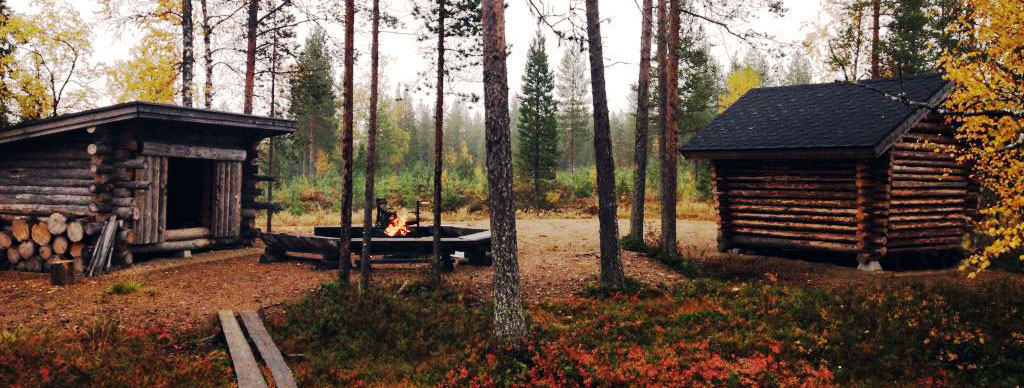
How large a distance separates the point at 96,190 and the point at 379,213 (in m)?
6.08

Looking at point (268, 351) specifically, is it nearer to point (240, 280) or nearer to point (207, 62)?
point (240, 280)

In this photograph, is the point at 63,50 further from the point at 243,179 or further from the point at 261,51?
the point at 243,179

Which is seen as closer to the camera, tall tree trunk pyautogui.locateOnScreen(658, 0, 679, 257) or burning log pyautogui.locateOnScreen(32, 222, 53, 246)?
burning log pyautogui.locateOnScreen(32, 222, 53, 246)

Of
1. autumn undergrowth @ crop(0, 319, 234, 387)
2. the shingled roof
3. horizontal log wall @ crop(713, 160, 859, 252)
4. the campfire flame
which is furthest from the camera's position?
the campfire flame

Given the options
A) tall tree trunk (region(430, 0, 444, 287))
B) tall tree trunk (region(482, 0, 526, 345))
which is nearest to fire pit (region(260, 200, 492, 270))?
tall tree trunk (region(430, 0, 444, 287))

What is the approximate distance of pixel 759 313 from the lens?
9.42 m

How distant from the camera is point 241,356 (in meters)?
7.18

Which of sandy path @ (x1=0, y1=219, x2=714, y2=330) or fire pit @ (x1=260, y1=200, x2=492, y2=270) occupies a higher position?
fire pit @ (x1=260, y1=200, x2=492, y2=270)

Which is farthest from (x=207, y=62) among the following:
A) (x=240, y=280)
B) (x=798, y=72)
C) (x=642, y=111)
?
(x=798, y=72)

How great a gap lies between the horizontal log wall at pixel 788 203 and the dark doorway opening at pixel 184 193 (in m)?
14.6

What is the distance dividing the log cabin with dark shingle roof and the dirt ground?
738 mm

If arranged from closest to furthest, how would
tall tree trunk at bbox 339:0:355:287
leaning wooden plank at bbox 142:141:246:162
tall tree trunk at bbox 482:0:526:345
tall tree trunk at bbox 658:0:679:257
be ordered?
tall tree trunk at bbox 482:0:526:345, tall tree trunk at bbox 339:0:355:287, tall tree trunk at bbox 658:0:679:257, leaning wooden plank at bbox 142:141:246:162

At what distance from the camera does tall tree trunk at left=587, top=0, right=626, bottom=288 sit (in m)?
10.4

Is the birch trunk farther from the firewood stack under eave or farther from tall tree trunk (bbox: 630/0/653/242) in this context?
tall tree trunk (bbox: 630/0/653/242)
